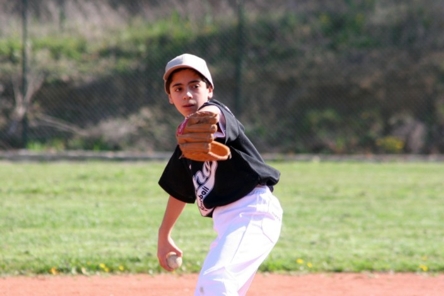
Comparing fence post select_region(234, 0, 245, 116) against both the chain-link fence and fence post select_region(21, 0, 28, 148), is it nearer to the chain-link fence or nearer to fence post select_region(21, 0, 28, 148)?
the chain-link fence

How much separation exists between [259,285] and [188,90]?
2.50m

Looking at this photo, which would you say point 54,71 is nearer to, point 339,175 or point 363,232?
point 339,175

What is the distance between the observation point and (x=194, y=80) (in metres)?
3.58

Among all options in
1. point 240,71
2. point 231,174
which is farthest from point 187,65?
point 240,71

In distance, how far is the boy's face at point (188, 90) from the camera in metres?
3.56

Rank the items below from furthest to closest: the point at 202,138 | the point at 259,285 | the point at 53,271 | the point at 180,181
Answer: the point at 53,271 < the point at 259,285 < the point at 180,181 < the point at 202,138

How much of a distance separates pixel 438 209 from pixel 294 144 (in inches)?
241

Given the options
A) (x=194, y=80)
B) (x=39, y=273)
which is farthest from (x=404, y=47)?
(x=194, y=80)

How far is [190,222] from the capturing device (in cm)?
803

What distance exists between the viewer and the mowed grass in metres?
6.32

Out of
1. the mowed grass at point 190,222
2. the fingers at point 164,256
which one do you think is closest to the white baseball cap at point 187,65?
the fingers at point 164,256

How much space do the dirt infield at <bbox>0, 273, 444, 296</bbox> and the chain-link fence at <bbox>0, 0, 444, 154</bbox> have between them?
849 cm

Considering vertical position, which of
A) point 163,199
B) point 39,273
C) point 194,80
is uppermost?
point 194,80

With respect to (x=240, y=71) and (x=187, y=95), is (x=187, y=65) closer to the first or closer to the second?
(x=187, y=95)
